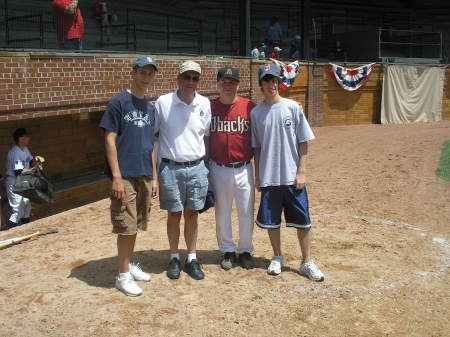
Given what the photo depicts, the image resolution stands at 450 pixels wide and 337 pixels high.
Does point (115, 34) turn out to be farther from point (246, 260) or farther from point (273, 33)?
point (246, 260)

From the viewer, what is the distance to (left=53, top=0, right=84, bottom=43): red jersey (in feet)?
29.2

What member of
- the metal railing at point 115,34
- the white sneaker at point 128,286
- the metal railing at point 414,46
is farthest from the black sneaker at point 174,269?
the metal railing at point 414,46

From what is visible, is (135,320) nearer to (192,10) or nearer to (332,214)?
(332,214)

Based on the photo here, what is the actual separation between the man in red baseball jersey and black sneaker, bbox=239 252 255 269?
33 centimetres

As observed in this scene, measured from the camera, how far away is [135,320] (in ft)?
12.4

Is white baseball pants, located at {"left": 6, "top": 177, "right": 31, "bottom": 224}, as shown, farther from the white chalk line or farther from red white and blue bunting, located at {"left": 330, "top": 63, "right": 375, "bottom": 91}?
red white and blue bunting, located at {"left": 330, "top": 63, "right": 375, "bottom": 91}

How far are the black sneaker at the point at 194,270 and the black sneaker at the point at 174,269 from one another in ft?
0.31

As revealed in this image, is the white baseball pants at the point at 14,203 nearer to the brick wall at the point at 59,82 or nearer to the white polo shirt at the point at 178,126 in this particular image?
the brick wall at the point at 59,82

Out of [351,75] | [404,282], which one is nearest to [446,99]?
[351,75]

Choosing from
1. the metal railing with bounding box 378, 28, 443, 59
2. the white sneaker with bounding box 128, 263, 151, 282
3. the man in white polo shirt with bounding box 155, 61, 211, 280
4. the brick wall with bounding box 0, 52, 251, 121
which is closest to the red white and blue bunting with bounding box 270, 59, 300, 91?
the brick wall with bounding box 0, 52, 251, 121

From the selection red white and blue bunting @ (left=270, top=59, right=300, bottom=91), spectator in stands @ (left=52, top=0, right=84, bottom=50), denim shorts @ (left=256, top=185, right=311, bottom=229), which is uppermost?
spectator in stands @ (left=52, top=0, right=84, bottom=50)

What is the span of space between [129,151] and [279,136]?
1.31m

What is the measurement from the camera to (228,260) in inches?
190

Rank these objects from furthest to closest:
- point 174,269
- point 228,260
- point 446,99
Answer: point 446,99
point 228,260
point 174,269
